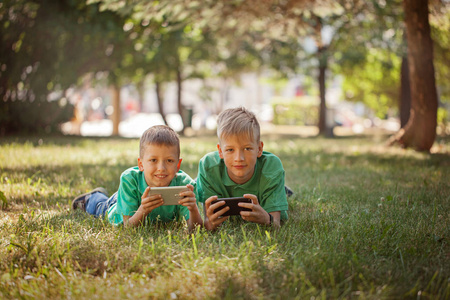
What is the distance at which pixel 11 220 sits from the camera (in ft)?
11.9

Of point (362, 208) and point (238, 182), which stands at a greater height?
point (238, 182)

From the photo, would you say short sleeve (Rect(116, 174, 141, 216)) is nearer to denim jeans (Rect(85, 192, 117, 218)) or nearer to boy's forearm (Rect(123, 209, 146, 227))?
boy's forearm (Rect(123, 209, 146, 227))

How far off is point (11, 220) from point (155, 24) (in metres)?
10.7

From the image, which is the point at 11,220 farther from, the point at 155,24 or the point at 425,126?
the point at 155,24

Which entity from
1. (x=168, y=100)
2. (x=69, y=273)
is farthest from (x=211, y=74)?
(x=168, y=100)

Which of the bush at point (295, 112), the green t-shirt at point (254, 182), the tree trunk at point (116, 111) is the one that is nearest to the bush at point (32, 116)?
the tree trunk at point (116, 111)

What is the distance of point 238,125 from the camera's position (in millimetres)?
3318

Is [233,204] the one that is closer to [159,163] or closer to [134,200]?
[159,163]

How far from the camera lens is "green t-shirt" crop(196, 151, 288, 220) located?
3564 millimetres

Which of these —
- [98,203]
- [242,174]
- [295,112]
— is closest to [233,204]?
[242,174]

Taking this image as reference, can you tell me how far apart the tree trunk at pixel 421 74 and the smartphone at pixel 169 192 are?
25.8 ft

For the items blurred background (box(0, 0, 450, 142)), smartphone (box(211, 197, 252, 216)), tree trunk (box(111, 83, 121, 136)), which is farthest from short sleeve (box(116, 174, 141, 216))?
tree trunk (box(111, 83, 121, 136))

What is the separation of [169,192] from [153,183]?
1.23 feet

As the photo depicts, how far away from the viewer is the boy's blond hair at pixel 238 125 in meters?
3.32
